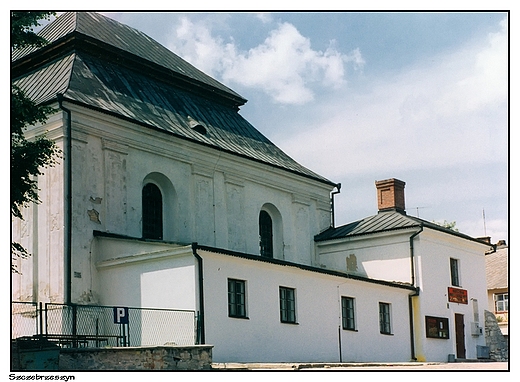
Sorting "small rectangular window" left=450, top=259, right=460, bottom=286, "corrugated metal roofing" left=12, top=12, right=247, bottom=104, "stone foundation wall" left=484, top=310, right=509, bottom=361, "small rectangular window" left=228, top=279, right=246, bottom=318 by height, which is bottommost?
"stone foundation wall" left=484, top=310, right=509, bottom=361

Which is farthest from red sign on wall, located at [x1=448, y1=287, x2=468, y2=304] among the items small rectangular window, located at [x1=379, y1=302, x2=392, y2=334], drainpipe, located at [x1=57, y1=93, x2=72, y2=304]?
drainpipe, located at [x1=57, y1=93, x2=72, y2=304]

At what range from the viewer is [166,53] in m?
35.6

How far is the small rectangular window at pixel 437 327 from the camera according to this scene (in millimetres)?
32406

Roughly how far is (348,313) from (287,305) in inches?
126

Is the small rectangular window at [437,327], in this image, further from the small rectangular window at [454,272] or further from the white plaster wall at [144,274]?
the white plaster wall at [144,274]

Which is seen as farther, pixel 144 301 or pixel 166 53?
pixel 166 53

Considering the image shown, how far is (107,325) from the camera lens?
82.0 ft

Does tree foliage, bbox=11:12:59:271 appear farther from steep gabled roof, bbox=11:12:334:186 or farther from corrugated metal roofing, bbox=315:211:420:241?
corrugated metal roofing, bbox=315:211:420:241

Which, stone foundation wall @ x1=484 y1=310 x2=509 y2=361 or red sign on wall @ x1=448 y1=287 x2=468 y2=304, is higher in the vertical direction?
red sign on wall @ x1=448 y1=287 x2=468 y2=304

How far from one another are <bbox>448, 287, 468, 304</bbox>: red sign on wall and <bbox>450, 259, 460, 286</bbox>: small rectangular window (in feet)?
1.09

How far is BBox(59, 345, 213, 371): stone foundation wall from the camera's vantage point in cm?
1934

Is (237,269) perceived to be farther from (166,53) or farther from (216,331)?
(166,53)

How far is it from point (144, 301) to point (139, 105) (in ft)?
26.6
